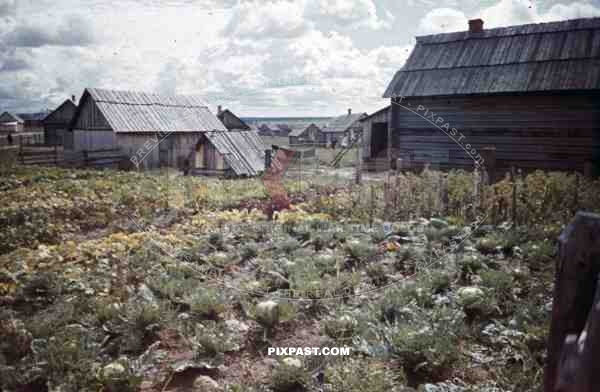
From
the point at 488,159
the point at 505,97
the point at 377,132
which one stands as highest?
the point at 505,97

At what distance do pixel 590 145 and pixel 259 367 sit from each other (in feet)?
26.9

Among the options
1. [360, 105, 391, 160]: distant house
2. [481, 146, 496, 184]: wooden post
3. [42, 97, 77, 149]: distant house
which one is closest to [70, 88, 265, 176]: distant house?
[360, 105, 391, 160]: distant house

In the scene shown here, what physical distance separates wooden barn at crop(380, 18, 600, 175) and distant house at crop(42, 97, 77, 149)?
25.7 metres

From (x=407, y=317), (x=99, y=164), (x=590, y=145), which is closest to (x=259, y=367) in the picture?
(x=407, y=317)

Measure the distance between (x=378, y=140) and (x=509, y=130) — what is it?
378cm

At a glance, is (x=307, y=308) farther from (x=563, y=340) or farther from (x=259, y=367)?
(x=563, y=340)

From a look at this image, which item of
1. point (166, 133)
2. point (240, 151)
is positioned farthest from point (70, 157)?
point (240, 151)

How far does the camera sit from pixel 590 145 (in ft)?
28.3

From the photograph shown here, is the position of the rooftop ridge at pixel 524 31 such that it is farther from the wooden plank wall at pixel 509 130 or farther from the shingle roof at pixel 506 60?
the wooden plank wall at pixel 509 130

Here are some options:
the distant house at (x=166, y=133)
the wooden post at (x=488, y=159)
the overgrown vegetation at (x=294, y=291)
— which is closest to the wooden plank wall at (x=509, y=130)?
the wooden post at (x=488, y=159)

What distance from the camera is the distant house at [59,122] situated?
1141 inches

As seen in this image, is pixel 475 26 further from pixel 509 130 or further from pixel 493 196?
pixel 493 196

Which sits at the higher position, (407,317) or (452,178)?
(452,178)

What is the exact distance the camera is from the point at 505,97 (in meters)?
9.65
